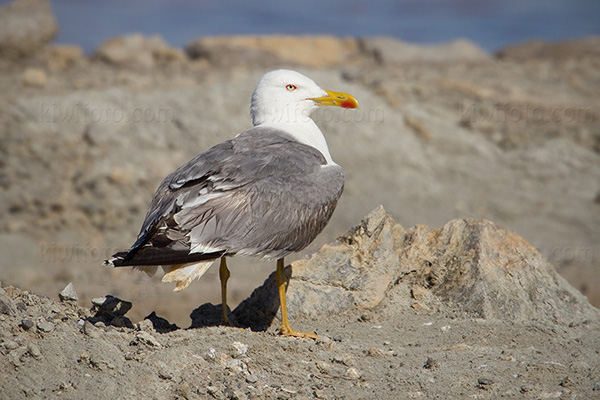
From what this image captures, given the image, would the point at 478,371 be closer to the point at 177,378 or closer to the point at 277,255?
the point at 277,255

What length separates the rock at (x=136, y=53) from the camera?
20438 millimetres

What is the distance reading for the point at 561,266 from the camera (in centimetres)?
1523

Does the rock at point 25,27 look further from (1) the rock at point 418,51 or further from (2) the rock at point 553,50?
(2) the rock at point 553,50

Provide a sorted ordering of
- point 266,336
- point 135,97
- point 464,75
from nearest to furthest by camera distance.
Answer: point 266,336 < point 135,97 < point 464,75

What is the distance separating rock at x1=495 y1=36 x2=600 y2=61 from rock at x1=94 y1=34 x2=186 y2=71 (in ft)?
37.1

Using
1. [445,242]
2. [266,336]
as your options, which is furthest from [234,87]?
[266,336]

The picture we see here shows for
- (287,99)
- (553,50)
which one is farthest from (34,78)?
(553,50)

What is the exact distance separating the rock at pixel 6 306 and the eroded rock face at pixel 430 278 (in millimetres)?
2195

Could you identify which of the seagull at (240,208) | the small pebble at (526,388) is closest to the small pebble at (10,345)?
the seagull at (240,208)

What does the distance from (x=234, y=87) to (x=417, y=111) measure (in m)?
4.57

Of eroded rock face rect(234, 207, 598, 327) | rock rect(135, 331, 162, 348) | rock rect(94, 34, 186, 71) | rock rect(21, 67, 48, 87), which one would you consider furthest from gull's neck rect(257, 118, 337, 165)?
rock rect(94, 34, 186, 71)

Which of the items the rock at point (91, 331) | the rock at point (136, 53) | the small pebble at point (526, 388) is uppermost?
the rock at point (136, 53)

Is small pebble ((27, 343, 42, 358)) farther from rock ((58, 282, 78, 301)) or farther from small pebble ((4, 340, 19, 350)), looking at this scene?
rock ((58, 282, 78, 301))

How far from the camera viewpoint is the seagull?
542cm
